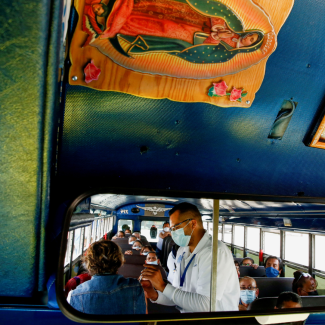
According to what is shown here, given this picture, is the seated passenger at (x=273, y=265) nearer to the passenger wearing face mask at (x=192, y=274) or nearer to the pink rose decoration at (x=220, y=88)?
the passenger wearing face mask at (x=192, y=274)

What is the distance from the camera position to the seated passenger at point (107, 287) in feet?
4.85

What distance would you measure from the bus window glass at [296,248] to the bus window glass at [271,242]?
0.60 ft

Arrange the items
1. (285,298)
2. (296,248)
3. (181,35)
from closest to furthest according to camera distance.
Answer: (181,35), (285,298), (296,248)

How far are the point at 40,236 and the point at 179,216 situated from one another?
80cm

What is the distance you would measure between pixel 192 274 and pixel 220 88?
3.74 feet

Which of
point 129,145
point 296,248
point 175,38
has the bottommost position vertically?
point 296,248

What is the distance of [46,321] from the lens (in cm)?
169

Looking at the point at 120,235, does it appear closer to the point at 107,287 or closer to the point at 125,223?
the point at 125,223

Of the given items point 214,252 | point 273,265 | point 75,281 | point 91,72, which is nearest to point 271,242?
point 273,265

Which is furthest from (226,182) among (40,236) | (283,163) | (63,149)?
(40,236)

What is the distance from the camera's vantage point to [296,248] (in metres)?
3.37

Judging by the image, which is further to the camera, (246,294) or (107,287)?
(246,294)

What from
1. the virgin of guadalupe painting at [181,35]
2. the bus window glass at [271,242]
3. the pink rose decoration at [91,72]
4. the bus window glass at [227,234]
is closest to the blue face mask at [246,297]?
the bus window glass at [227,234]

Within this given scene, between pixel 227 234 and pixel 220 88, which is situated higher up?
pixel 220 88
